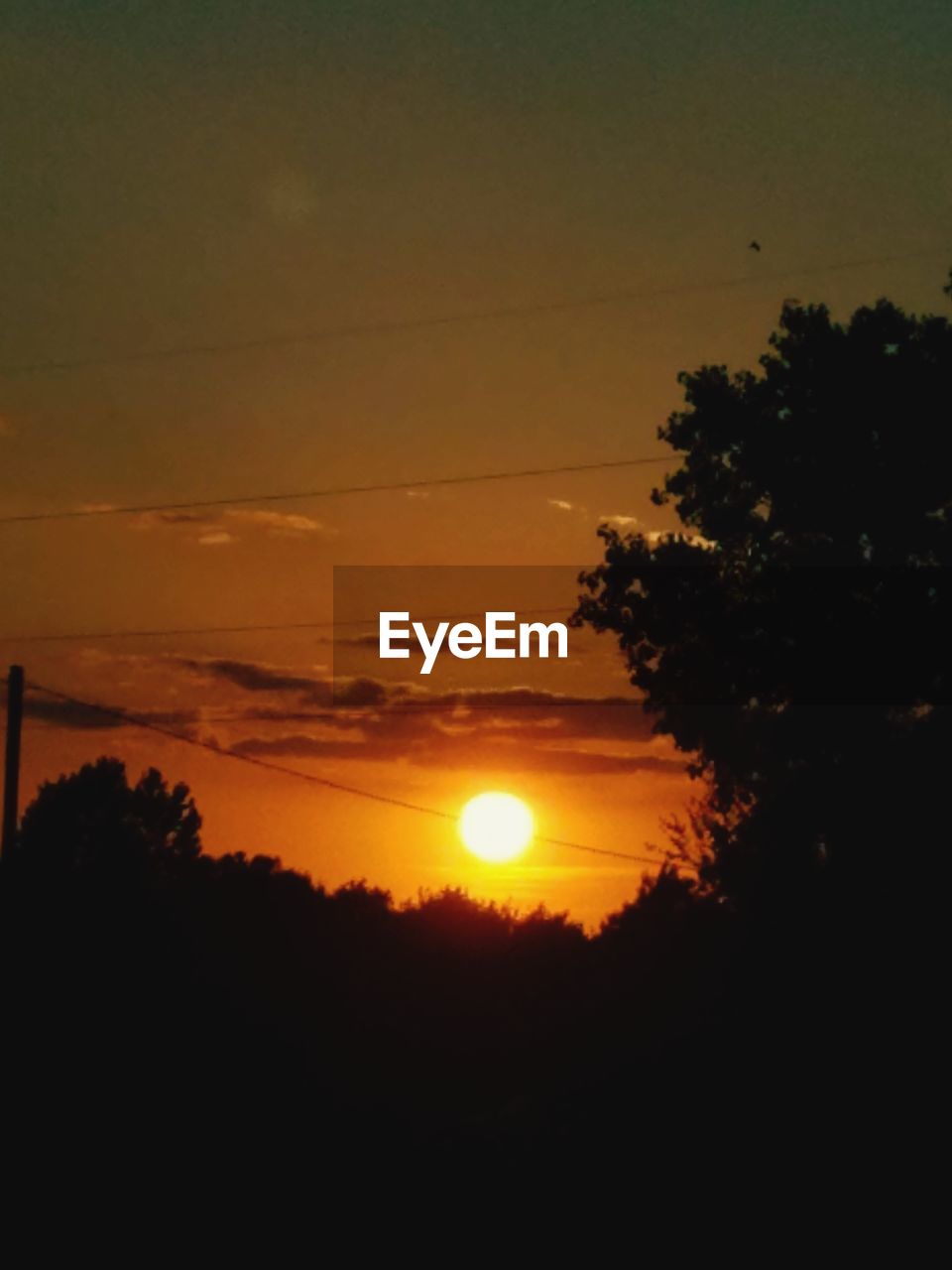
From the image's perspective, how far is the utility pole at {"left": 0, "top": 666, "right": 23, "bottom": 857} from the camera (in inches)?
1612

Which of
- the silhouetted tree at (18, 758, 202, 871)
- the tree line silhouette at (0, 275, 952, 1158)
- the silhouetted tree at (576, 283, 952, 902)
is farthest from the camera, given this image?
the silhouetted tree at (18, 758, 202, 871)

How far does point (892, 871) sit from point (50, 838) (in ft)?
273

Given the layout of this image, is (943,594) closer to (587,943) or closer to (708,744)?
(708,744)

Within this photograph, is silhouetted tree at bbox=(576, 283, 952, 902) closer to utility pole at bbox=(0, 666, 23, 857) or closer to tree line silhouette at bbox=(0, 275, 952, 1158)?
tree line silhouette at bbox=(0, 275, 952, 1158)

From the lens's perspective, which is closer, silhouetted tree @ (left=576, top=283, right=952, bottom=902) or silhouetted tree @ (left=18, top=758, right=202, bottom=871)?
silhouetted tree @ (left=576, top=283, right=952, bottom=902)

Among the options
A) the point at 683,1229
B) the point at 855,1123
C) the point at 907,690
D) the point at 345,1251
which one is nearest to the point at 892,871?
the point at 907,690

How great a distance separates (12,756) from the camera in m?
41.2

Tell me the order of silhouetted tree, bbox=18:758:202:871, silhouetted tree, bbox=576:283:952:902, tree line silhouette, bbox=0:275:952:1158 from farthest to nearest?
silhouetted tree, bbox=18:758:202:871 < silhouetted tree, bbox=576:283:952:902 < tree line silhouette, bbox=0:275:952:1158

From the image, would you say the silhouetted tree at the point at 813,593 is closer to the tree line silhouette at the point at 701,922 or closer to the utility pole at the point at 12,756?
the tree line silhouette at the point at 701,922

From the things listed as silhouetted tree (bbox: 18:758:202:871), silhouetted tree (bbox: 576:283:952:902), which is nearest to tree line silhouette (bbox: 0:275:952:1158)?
silhouetted tree (bbox: 576:283:952:902)

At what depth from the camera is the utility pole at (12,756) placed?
134 ft

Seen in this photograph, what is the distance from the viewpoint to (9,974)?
133ft

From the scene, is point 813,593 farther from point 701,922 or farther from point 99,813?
point 99,813

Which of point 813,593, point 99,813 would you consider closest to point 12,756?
point 813,593
